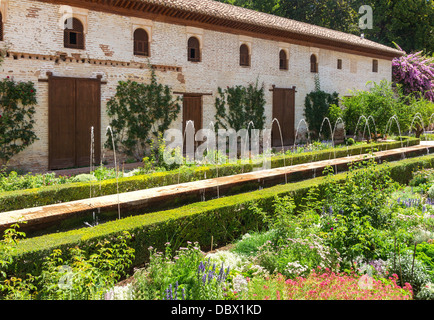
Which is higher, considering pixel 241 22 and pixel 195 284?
pixel 241 22

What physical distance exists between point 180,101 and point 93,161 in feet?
13.0

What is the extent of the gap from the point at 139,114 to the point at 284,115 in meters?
7.67

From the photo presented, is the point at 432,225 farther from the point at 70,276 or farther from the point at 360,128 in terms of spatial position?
the point at 360,128

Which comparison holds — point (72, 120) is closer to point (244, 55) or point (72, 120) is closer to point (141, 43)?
point (141, 43)

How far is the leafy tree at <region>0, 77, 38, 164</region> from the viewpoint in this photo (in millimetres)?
10992

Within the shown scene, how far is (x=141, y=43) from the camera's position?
1386 centimetres

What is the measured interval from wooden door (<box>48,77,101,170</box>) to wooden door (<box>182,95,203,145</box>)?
136 inches

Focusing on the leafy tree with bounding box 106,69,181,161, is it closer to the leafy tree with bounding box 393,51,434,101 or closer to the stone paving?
the stone paving

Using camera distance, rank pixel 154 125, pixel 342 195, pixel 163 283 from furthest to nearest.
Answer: pixel 154 125
pixel 342 195
pixel 163 283

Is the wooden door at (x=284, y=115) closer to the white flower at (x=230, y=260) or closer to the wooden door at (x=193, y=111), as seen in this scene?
the wooden door at (x=193, y=111)

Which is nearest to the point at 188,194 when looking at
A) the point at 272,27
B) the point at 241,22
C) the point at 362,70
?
the point at 241,22

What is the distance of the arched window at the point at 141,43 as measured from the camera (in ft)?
45.1

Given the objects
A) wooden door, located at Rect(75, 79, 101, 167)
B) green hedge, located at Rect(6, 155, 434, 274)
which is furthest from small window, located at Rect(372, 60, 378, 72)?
green hedge, located at Rect(6, 155, 434, 274)

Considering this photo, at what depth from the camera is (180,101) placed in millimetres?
14891
